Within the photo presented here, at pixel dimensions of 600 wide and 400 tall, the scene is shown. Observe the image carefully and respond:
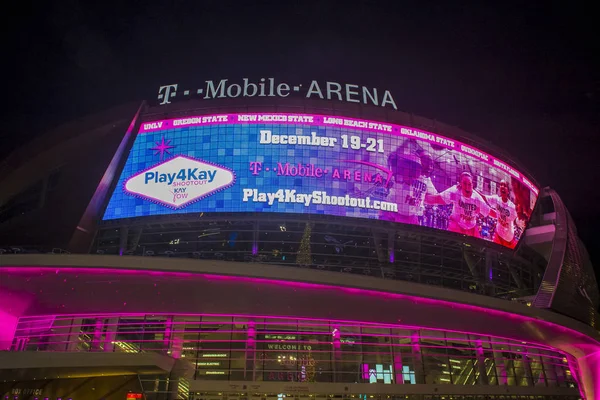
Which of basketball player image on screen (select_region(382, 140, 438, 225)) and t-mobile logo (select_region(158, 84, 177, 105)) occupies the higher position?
t-mobile logo (select_region(158, 84, 177, 105))

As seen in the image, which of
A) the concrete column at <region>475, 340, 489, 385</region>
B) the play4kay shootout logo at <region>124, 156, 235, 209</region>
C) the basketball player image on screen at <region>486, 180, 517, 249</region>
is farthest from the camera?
the basketball player image on screen at <region>486, 180, 517, 249</region>

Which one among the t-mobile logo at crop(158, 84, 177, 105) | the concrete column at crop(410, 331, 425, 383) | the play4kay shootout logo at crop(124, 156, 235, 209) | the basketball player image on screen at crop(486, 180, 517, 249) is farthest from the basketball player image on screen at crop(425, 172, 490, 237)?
the t-mobile logo at crop(158, 84, 177, 105)

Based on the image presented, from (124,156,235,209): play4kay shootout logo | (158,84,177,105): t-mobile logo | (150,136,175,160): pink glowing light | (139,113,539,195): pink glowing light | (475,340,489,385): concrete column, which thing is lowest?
(475,340,489,385): concrete column

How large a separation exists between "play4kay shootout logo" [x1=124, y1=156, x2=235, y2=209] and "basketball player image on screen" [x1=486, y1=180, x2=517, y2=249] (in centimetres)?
2272

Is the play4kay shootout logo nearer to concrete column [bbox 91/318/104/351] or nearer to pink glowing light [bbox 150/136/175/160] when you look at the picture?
pink glowing light [bbox 150/136/175/160]

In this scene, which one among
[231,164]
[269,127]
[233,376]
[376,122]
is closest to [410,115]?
[376,122]

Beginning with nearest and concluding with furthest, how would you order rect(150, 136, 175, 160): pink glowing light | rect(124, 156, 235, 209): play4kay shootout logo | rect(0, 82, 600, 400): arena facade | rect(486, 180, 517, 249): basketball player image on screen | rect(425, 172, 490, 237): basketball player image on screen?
rect(0, 82, 600, 400): arena facade < rect(124, 156, 235, 209): play4kay shootout logo < rect(150, 136, 175, 160): pink glowing light < rect(425, 172, 490, 237): basketball player image on screen < rect(486, 180, 517, 249): basketball player image on screen

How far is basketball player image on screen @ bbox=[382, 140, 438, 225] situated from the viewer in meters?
43.5

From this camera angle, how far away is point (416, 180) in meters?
44.6

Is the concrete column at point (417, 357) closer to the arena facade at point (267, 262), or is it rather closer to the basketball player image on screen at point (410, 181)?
the arena facade at point (267, 262)

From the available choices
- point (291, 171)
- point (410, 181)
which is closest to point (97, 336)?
point (291, 171)

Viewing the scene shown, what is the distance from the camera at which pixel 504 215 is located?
4831 cm

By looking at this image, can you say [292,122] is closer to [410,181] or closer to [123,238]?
[410,181]

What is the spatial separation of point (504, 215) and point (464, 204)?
4.98 metres
